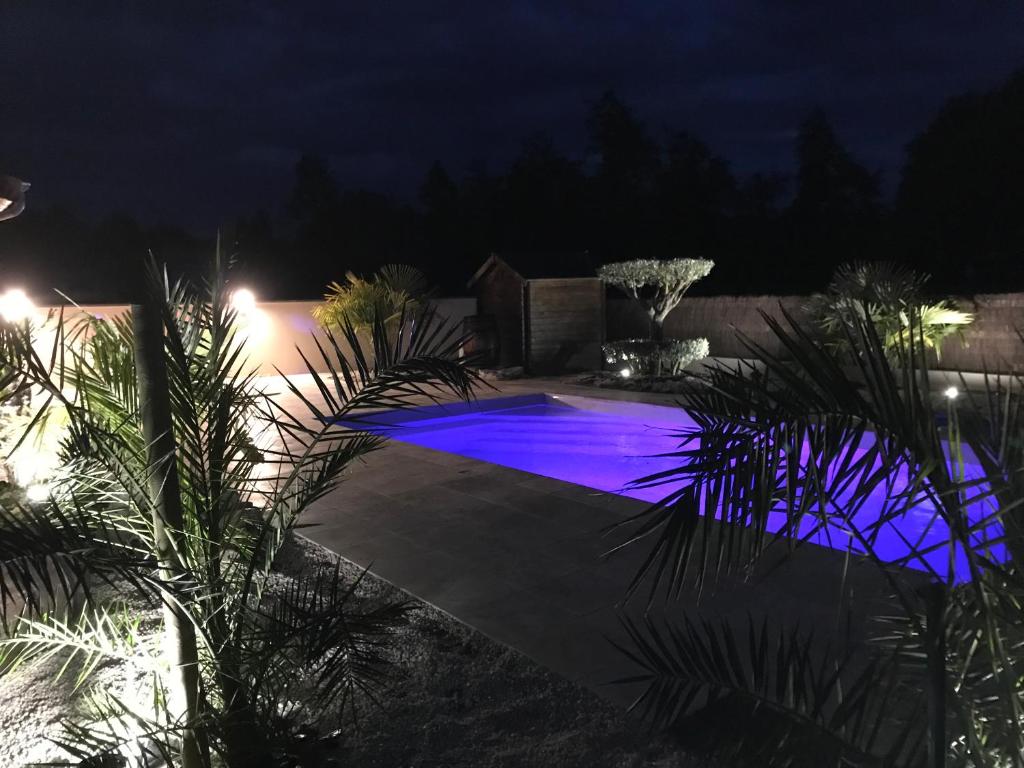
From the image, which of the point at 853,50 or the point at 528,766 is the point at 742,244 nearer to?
the point at 853,50

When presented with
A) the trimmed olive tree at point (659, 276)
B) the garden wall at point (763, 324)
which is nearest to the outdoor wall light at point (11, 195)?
the garden wall at point (763, 324)

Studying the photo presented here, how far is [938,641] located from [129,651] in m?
2.37

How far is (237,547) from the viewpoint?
2.48 metres

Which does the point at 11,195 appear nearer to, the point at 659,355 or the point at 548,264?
the point at 659,355

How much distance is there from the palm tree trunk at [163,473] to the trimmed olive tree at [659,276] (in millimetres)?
11257

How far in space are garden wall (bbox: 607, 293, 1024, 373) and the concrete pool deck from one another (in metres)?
3.40

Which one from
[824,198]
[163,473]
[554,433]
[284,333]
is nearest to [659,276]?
[554,433]

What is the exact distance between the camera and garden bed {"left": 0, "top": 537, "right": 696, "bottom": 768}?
2455mm

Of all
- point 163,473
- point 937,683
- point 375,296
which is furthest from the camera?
point 375,296

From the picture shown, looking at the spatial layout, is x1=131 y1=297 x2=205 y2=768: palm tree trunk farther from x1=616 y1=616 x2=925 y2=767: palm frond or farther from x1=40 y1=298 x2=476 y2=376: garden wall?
x1=40 y1=298 x2=476 y2=376: garden wall

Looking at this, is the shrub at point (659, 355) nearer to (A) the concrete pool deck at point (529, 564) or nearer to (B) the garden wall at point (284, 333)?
(B) the garden wall at point (284, 333)

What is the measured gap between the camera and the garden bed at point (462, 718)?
2.46 m

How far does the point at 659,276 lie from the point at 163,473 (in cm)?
1139

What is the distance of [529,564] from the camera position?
423 centimetres
